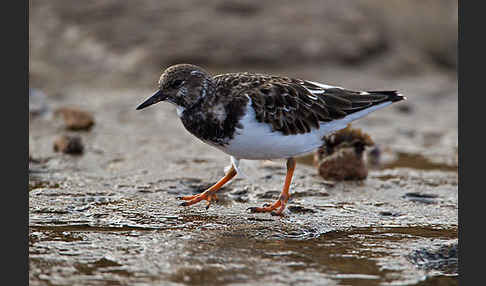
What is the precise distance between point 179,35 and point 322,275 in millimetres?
8780

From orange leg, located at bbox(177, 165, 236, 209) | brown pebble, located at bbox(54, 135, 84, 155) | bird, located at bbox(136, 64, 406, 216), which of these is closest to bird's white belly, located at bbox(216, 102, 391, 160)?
bird, located at bbox(136, 64, 406, 216)

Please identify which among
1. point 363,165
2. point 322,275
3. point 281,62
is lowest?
point 322,275

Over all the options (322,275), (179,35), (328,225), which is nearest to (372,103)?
(328,225)

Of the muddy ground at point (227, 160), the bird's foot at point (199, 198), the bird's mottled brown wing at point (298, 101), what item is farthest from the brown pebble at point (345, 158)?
the bird's foot at point (199, 198)

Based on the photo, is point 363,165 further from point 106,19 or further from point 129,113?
point 106,19

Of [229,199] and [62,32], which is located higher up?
[62,32]

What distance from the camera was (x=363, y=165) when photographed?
7.23 m

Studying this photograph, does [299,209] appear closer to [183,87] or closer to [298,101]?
[298,101]

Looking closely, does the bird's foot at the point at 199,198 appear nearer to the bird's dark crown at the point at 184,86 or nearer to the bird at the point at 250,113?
the bird at the point at 250,113

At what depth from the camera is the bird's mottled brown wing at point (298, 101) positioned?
238 inches

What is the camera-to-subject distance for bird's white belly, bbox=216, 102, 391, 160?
582 cm

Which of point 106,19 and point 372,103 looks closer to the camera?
point 372,103

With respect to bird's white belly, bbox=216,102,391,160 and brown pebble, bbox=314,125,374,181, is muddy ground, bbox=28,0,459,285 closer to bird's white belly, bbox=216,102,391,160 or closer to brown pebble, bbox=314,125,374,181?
brown pebble, bbox=314,125,374,181

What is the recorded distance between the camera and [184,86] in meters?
6.00
